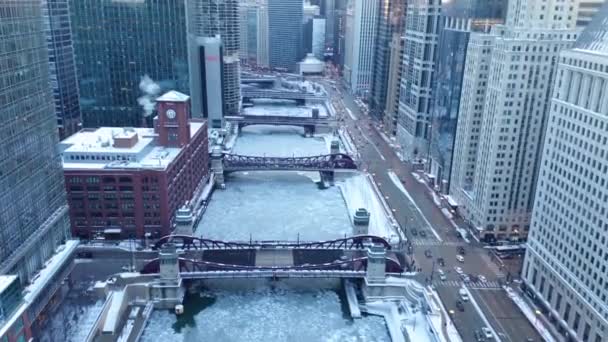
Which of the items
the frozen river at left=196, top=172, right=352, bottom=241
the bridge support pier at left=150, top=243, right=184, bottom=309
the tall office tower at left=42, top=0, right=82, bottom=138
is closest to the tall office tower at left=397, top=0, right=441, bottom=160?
the frozen river at left=196, top=172, right=352, bottom=241

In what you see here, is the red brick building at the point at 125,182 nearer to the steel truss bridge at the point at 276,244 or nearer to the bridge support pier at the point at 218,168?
the steel truss bridge at the point at 276,244

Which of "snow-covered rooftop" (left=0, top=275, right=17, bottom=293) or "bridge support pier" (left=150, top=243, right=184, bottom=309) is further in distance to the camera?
"bridge support pier" (left=150, top=243, right=184, bottom=309)

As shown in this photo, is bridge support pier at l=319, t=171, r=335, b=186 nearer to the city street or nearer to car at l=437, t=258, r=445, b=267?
the city street

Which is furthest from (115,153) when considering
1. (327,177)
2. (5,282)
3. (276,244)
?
(327,177)

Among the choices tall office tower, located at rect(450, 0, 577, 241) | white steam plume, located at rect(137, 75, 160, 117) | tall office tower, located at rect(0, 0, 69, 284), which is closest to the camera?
tall office tower, located at rect(0, 0, 69, 284)

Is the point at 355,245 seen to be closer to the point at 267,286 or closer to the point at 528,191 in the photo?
the point at 267,286

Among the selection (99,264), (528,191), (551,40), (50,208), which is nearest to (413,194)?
(528,191)

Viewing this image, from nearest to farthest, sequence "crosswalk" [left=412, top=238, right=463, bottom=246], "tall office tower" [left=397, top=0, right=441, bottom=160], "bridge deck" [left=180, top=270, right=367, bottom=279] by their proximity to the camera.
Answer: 1. "bridge deck" [left=180, top=270, right=367, bottom=279]
2. "crosswalk" [left=412, top=238, right=463, bottom=246]
3. "tall office tower" [left=397, top=0, right=441, bottom=160]
